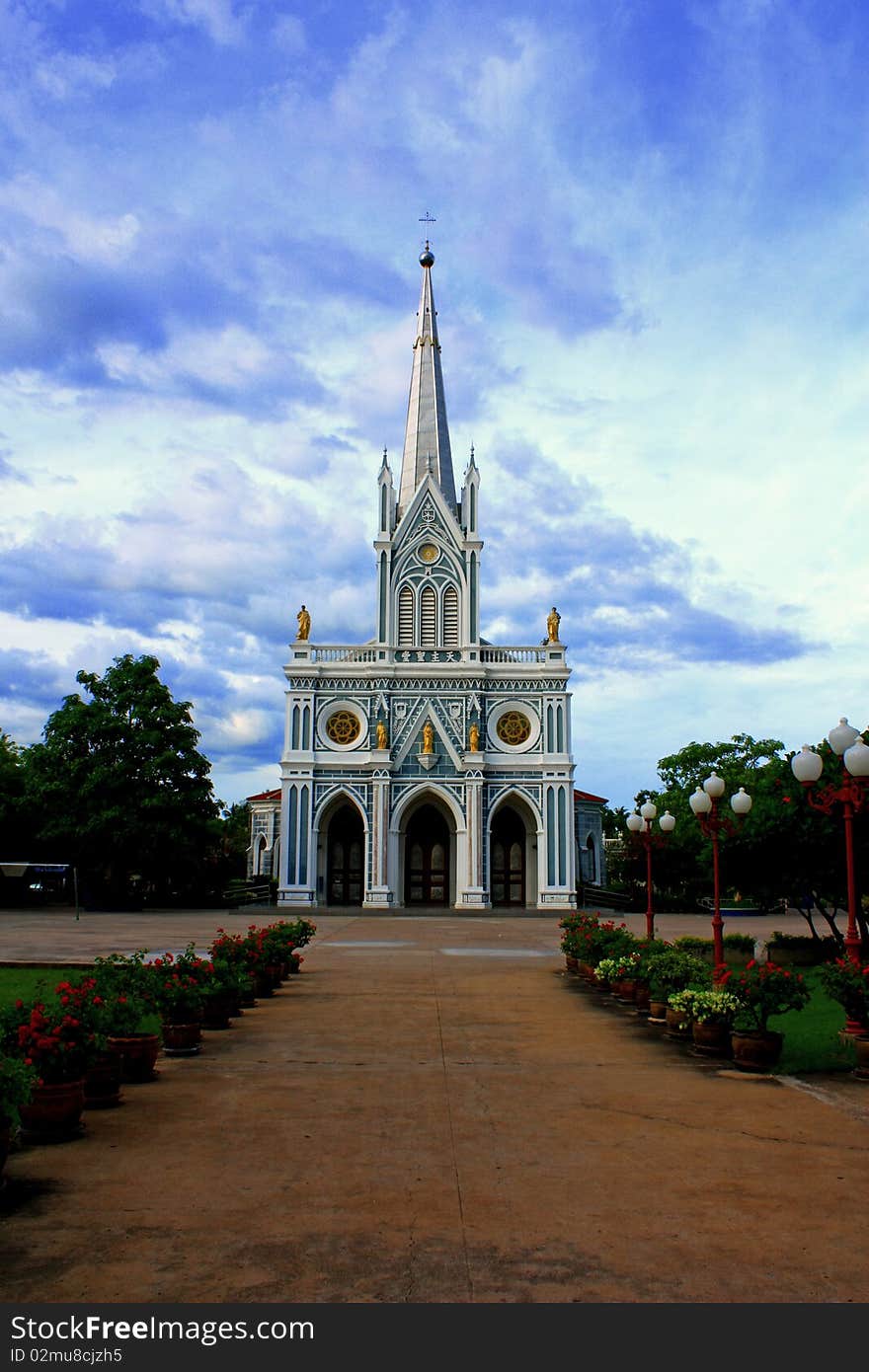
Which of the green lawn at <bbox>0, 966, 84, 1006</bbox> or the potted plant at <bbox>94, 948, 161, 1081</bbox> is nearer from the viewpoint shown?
the potted plant at <bbox>94, 948, 161, 1081</bbox>

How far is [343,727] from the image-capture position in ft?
153

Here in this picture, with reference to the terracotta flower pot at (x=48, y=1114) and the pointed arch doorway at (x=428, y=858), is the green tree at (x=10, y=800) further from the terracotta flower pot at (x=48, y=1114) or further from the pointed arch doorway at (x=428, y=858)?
the terracotta flower pot at (x=48, y=1114)

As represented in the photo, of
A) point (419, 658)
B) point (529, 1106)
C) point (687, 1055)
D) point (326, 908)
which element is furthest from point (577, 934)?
point (419, 658)

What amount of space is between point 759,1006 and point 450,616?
38.4 metres

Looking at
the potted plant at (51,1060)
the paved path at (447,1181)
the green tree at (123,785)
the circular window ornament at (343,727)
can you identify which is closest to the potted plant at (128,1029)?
the paved path at (447,1181)

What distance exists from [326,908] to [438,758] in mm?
8163

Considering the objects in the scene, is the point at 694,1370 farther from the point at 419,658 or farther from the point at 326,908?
the point at 419,658

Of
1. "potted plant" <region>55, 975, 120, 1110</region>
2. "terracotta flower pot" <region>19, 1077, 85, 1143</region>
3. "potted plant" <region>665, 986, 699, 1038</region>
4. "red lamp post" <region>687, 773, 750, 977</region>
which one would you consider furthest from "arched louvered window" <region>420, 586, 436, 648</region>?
"terracotta flower pot" <region>19, 1077, 85, 1143</region>

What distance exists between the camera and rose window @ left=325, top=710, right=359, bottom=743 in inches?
1838

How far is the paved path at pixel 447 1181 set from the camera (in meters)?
4.89

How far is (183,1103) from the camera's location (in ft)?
28.4

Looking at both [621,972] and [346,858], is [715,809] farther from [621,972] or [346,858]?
[346,858]

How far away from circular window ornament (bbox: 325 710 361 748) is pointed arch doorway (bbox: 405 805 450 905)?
4.80m

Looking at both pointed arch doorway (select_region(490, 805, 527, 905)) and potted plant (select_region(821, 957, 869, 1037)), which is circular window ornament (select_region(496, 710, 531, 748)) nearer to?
pointed arch doorway (select_region(490, 805, 527, 905))
